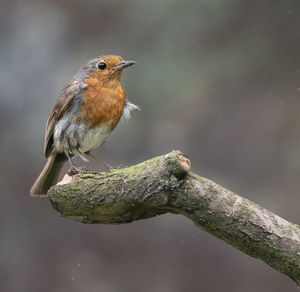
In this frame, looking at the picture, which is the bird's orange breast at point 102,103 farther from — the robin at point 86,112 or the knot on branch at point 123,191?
the knot on branch at point 123,191

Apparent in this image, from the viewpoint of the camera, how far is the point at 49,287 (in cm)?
542

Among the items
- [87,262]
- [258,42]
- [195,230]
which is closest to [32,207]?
[87,262]

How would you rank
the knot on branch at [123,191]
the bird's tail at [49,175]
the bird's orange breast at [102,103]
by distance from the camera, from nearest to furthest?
the knot on branch at [123,191] → the bird's orange breast at [102,103] → the bird's tail at [49,175]

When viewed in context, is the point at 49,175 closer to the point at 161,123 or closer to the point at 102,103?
the point at 102,103

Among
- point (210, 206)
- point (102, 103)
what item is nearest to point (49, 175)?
point (102, 103)

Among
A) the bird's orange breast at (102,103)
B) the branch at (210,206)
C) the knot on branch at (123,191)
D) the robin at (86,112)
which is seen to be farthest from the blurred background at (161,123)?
the branch at (210,206)

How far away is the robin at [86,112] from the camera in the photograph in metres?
4.16

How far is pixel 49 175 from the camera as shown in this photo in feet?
14.5

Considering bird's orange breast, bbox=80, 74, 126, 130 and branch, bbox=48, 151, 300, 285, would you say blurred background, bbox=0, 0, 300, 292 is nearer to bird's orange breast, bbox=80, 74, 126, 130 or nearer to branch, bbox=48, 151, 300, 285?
bird's orange breast, bbox=80, 74, 126, 130

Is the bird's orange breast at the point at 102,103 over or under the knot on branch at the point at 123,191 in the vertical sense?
over

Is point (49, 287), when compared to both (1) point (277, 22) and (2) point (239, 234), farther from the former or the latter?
(1) point (277, 22)

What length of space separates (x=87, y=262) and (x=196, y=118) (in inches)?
71.8

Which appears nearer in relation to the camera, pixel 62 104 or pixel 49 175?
pixel 62 104

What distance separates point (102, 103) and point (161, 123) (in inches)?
81.5
